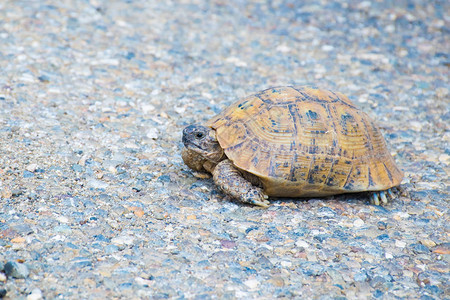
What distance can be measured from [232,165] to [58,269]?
6.31 ft

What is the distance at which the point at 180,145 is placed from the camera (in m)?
5.73

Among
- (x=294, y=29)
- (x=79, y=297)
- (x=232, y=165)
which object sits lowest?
(x=79, y=297)

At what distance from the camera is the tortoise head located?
4.86 meters

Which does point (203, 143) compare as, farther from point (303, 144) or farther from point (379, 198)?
point (379, 198)

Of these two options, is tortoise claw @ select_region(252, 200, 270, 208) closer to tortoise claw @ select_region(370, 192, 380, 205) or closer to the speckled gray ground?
the speckled gray ground

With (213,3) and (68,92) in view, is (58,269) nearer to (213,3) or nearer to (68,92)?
(68,92)

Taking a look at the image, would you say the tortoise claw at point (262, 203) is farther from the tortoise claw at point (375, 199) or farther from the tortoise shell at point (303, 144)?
the tortoise claw at point (375, 199)

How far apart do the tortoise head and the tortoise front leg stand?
23 cm

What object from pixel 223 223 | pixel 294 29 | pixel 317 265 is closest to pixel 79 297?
pixel 223 223

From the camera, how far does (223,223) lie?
4.36m

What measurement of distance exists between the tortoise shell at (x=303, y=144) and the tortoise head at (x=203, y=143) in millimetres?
98

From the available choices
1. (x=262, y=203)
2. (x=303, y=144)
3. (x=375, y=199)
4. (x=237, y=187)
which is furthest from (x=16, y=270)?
(x=375, y=199)

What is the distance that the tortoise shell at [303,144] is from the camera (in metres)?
4.60

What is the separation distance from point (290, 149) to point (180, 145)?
5.23 ft
